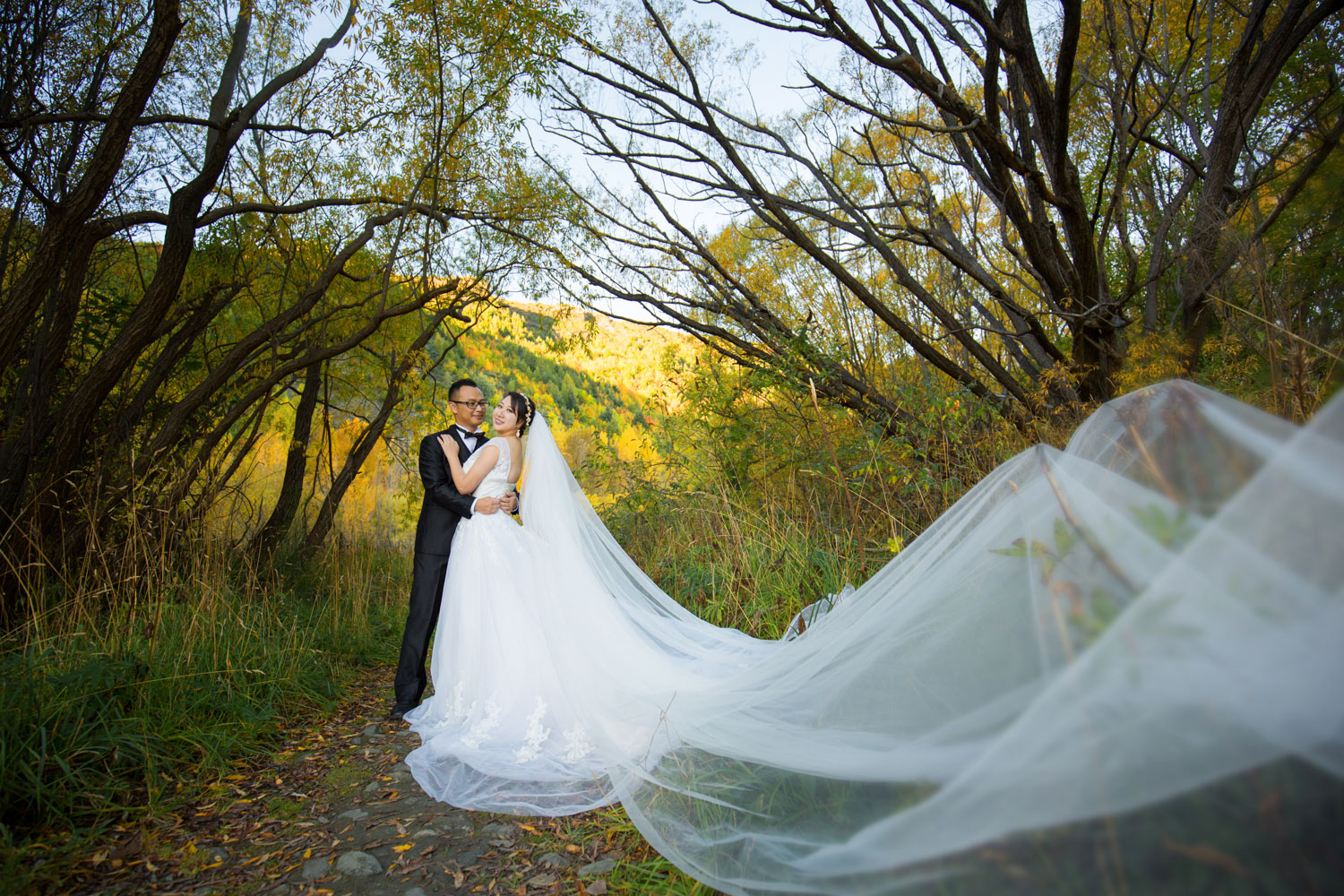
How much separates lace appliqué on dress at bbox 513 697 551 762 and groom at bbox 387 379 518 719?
1.11 meters

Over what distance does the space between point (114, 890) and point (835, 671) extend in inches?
102

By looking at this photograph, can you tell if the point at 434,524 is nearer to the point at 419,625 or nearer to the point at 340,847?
the point at 419,625

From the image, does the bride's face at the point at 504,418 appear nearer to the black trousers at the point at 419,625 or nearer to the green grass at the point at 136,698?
the black trousers at the point at 419,625

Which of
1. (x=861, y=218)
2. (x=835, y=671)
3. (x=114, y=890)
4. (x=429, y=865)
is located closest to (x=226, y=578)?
(x=114, y=890)

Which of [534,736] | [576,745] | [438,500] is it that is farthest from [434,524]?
[576,745]

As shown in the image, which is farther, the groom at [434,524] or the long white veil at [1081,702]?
the groom at [434,524]

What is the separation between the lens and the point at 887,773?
1859 mm

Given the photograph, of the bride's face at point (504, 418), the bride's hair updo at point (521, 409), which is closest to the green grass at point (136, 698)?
the bride's face at point (504, 418)

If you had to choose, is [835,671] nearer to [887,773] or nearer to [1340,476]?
[887,773]

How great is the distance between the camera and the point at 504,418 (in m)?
4.43

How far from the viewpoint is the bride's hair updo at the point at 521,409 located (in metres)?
4.43

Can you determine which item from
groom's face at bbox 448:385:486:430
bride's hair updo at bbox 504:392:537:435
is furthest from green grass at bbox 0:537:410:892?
bride's hair updo at bbox 504:392:537:435

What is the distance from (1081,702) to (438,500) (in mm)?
3862

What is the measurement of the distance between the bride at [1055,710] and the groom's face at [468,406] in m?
2.12
